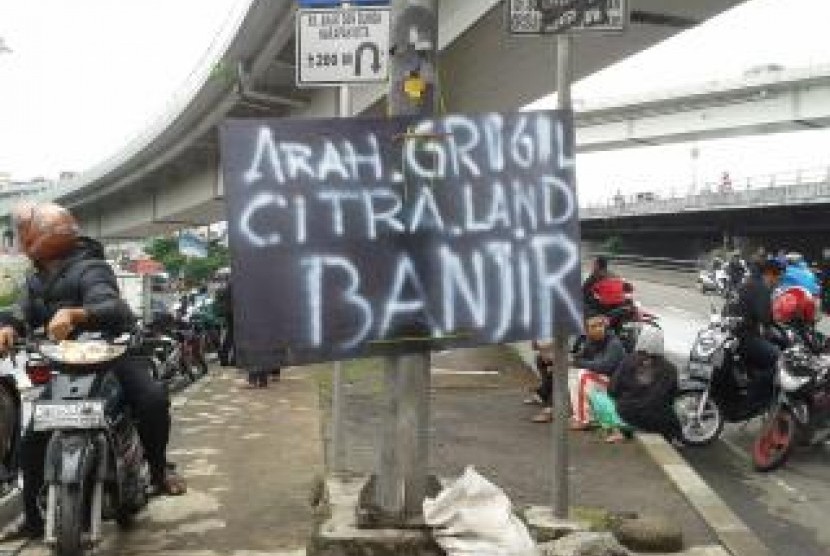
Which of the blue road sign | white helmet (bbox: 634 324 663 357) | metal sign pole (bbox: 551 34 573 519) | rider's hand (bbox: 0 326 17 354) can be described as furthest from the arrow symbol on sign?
white helmet (bbox: 634 324 663 357)

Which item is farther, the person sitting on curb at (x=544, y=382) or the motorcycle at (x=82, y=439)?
the person sitting on curb at (x=544, y=382)

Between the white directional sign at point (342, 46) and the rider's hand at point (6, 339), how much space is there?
6.95ft

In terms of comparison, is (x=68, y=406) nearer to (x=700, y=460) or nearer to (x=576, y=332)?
(x=576, y=332)

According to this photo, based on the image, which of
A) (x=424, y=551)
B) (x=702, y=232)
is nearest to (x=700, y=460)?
(x=424, y=551)

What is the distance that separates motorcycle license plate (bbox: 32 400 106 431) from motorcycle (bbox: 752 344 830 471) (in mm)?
5422

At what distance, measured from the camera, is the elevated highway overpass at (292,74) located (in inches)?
516

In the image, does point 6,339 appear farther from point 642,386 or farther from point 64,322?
point 642,386

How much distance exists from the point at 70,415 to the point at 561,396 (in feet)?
7.17

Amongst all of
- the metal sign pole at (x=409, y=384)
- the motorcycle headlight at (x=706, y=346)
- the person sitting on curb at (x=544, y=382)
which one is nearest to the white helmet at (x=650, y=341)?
the motorcycle headlight at (x=706, y=346)

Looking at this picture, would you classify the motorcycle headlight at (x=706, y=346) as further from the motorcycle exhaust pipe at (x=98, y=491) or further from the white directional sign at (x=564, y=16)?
the motorcycle exhaust pipe at (x=98, y=491)

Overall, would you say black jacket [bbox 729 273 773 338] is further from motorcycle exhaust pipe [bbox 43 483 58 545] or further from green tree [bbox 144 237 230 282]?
green tree [bbox 144 237 230 282]

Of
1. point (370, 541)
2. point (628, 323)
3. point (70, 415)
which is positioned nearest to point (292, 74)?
point (628, 323)

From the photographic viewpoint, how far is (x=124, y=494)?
5.57m

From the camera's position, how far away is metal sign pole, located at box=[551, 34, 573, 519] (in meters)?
5.14
